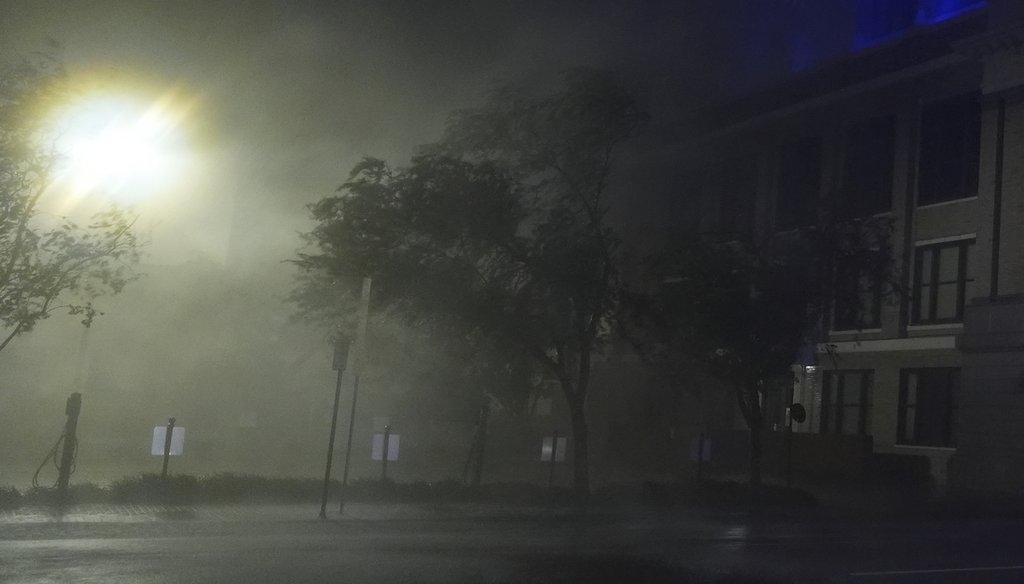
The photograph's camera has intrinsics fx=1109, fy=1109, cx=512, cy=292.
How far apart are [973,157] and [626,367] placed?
15.0 metres

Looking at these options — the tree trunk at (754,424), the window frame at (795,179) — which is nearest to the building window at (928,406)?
→ the window frame at (795,179)

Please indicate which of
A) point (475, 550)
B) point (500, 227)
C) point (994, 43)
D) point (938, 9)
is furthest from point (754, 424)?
point (938, 9)

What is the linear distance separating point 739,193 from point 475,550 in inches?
1314

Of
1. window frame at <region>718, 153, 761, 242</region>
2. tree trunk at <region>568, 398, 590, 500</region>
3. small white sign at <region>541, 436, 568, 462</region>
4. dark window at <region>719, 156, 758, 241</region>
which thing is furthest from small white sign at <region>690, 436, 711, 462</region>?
dark window at <region>719, 156, 758, 241</region>

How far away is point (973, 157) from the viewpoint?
113ft

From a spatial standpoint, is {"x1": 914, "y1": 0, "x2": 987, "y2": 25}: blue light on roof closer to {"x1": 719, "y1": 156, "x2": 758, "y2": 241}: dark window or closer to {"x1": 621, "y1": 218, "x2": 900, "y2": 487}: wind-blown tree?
{"x1": 719, "y1": 156, "x2": 758, "y2": 241}: dark window

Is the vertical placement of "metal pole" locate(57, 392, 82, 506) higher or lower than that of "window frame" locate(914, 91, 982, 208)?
lower

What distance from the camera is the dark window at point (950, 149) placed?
3453 centimetres

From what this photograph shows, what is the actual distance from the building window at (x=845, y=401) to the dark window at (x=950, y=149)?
21.0 feet

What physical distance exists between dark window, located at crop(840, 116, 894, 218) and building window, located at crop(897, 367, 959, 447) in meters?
5.70

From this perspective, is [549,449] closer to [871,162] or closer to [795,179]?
[871,162]

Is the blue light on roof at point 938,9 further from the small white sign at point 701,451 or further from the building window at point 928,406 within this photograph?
the small white sign at point 701,451

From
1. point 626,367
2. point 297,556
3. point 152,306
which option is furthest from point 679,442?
point 297,556

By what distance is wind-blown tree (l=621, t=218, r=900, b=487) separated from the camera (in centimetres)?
2391
